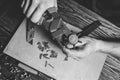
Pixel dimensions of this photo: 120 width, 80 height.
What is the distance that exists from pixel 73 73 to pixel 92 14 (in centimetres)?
23

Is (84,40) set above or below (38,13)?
below

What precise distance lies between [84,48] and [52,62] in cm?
11

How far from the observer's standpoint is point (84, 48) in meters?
0.82

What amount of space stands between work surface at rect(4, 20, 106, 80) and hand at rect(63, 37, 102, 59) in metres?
0.03

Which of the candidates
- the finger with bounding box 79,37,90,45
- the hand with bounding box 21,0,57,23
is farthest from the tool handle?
the hand with bounding box 21,0,57,23

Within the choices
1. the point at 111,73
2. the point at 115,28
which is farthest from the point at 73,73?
the point at 115,28

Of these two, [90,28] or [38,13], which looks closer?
[38,13]

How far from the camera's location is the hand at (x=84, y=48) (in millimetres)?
791

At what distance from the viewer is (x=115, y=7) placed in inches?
38.9

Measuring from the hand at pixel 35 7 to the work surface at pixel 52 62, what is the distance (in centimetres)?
7

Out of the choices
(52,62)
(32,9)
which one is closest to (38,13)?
(32,9)

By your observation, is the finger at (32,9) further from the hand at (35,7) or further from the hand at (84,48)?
the hand at (84,48)

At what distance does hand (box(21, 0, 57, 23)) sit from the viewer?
744 mm

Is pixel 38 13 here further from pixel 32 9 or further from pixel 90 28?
pixel 90 28
